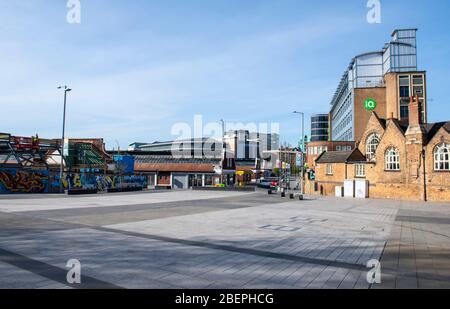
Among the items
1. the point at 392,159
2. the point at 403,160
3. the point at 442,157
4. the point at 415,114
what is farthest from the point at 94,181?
the point at 442,157

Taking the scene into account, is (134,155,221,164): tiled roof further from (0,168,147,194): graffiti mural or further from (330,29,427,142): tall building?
(330,29,427,142): tall building

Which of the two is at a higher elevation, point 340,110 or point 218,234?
point 340,110

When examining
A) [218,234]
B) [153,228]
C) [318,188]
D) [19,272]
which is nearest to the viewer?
[19,272]

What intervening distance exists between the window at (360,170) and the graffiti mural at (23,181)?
3846 centimetres

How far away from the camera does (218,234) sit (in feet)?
40.0

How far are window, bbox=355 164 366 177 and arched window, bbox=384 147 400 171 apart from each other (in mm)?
3457

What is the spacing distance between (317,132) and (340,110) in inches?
1190

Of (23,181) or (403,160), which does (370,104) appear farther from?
(23,181)

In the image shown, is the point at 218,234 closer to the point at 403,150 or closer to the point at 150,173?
the point at 403,150

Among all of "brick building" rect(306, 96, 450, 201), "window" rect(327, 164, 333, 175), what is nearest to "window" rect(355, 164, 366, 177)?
"brick building" rect(306, 96, 450, 201)

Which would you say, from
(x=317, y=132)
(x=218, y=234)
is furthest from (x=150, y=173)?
(x=317, y=132)

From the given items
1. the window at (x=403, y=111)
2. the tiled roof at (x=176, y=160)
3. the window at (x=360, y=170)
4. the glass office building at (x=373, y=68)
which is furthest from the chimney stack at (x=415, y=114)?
the tiled roof at (x=176, y=160)

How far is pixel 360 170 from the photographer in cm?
4078

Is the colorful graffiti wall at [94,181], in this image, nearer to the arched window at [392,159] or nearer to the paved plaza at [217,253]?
the paved plaza at [217,253]
